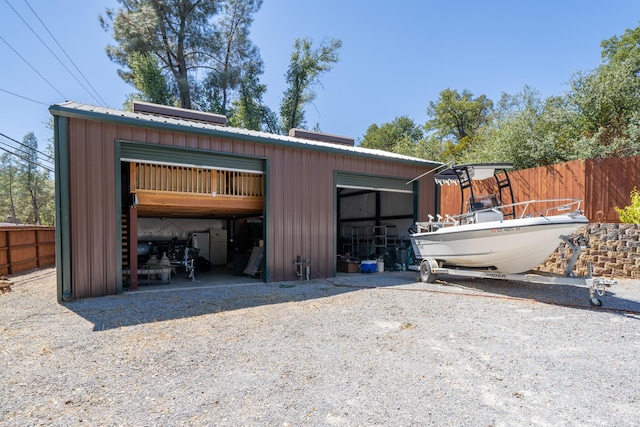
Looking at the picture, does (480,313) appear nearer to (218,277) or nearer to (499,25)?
(218,277)

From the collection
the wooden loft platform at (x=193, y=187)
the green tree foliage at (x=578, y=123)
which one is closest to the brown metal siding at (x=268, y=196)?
the wooden loft platform at (x=193, y=187)

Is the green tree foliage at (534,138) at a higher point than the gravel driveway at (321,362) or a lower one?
higher

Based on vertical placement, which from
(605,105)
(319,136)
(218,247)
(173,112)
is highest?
(605,105)

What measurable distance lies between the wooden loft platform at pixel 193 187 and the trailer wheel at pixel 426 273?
4.28 meters

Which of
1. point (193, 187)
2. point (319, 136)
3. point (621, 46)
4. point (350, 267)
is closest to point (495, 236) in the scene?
point (350, 267)

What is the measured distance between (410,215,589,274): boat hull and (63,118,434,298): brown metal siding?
9.51 ft

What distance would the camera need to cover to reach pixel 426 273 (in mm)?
8180

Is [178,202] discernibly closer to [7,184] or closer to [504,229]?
[504,229]

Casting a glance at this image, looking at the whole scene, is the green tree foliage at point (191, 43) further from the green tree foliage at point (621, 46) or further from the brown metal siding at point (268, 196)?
the green tree foliage at point (621, 46)

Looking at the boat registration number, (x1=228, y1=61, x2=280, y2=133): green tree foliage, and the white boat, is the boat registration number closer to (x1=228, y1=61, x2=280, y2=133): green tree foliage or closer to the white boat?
the white boat

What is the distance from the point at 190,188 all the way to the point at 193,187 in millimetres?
70

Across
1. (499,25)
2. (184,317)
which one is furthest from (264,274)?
(499,25)

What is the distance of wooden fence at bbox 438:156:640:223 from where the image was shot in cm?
840

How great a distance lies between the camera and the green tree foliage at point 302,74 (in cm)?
2505
